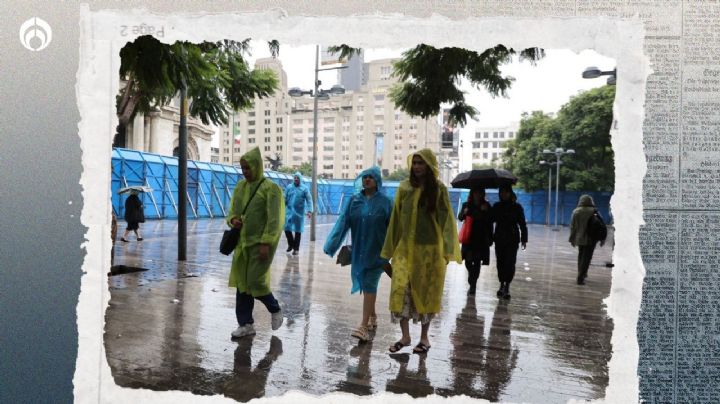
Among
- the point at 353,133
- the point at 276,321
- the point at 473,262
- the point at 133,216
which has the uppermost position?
the point at 353,133

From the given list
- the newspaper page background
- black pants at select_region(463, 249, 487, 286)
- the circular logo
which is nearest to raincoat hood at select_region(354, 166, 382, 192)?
the newspaper page background

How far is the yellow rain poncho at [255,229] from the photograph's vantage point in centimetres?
444

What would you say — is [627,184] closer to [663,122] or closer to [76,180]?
[663,122]

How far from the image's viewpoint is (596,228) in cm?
852

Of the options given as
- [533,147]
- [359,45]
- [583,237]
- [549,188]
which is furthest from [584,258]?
[533,147]

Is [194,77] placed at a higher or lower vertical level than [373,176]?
higher

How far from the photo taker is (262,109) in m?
36.8

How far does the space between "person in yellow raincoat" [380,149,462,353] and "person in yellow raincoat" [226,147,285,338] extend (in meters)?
1.07

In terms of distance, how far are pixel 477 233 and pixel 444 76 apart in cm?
219

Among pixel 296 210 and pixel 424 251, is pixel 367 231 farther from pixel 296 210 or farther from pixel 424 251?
pixel 296 210

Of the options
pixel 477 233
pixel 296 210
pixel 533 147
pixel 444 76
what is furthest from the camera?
pixel 533 147

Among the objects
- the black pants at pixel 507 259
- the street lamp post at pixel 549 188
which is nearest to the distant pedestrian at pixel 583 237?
the black pants at pixel 507 259

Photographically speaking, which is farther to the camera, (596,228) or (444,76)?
(596,228)

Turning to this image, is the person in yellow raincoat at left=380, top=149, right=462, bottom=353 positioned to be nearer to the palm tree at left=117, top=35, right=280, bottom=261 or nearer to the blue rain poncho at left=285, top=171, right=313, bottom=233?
the palm tree at left=117, top=35, right=280, bottom=261
